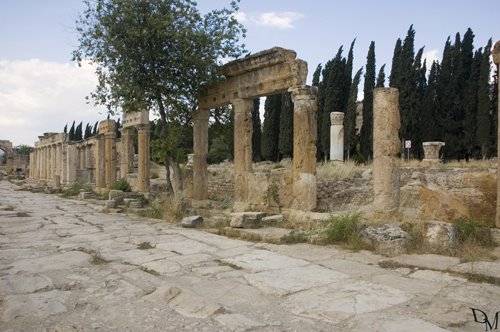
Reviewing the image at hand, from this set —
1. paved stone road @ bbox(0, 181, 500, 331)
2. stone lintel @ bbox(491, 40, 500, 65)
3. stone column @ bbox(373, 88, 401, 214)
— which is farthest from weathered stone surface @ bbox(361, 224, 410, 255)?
stone lintel @ bbox(491, 40, 500, 65)

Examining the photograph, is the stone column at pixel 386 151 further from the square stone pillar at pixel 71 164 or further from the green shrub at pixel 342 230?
the square stone pillar at pixel 71 164

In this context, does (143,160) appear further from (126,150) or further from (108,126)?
(108,126)

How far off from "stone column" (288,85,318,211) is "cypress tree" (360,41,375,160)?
705 inches

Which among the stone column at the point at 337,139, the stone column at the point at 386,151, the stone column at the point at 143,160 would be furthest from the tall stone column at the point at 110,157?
the stone column at the point at 386,151

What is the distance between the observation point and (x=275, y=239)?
7.17 meters

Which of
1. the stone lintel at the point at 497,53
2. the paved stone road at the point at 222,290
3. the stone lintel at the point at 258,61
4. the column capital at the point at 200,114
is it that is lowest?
the paved stone road at the point at 222,290

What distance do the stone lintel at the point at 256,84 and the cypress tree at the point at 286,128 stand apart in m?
17.5

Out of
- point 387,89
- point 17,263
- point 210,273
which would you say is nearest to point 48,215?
point 17,263

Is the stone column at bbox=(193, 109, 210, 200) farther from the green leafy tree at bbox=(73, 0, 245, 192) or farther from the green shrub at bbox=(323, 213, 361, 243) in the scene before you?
the green shrub at bbox=(323, 213, 361, 243)

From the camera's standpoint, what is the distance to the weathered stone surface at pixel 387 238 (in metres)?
6.01

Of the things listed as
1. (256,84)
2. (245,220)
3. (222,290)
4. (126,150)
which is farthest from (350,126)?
(222,290)

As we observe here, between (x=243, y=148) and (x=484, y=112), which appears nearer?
(x=243, y=148)

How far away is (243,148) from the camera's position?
1129cm

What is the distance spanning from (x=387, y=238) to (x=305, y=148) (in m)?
3.71
